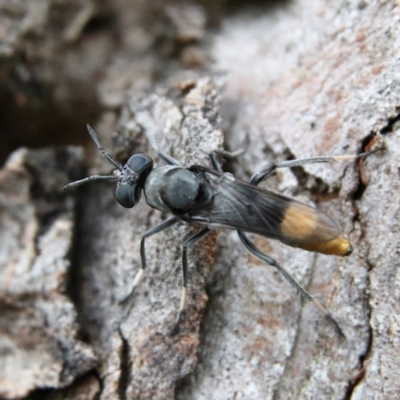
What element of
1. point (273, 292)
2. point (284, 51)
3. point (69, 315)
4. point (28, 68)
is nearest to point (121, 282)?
point (69, 315)

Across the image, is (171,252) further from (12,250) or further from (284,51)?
(284,51)

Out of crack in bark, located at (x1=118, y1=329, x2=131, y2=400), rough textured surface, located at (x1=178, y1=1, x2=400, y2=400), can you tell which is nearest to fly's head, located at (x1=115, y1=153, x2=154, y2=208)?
rough textured surface, located at (x1=178, y1=1, x2=400, y2=400)

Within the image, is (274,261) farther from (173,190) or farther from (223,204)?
(173,190)

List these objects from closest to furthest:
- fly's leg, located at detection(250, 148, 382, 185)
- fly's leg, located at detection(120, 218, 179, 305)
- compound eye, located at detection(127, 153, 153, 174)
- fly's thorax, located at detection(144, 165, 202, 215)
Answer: fly's leg, located at detection(250, 148, 382, 185) → fly's leg, located at detection(120, 218, 179, 305) → fly's thorax, located at detection(144, 165, 202, 215) → compound eye, located at detection(127, 153, 153, 174)

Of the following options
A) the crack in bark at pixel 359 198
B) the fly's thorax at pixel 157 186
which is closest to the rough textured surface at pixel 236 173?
the crack in bark at pixel 359 198

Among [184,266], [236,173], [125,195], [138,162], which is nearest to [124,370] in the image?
[184,266]

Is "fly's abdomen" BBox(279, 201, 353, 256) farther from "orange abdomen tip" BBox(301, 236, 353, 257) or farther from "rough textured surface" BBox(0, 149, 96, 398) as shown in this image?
"rough textured surface" BBox(0, 149, 96, 398)

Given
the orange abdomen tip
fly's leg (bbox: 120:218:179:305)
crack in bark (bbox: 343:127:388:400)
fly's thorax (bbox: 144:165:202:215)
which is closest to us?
crack in bark (bbox: 343:127:388:400)

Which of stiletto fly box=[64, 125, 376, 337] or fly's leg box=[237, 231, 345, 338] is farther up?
stiletto fly box=[64, 125, 376, 337]
